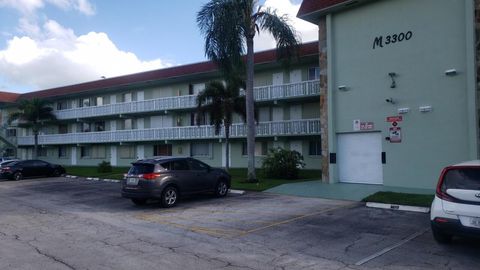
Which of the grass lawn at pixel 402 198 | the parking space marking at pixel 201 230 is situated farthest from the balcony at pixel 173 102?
the parking space marking at pixel 201 230

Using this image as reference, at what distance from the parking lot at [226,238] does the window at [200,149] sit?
20835 millimetres

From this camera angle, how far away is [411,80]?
16188 mm

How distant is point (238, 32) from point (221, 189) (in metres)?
8.14

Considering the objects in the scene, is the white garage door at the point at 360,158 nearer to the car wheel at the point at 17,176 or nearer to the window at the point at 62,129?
the car wheel at the point at 17,176

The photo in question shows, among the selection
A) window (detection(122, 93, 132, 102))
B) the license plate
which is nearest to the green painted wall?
the license plate

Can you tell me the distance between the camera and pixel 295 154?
2231 cm

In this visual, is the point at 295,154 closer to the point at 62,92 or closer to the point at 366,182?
the point at 366,182

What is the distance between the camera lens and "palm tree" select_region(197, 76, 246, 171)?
Result: 2373 cm

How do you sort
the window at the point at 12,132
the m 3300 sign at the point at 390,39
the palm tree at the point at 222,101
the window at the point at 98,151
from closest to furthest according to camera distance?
the m 3300 sign at the point at 390,39 → the palm tree at the point at 222,101 → the window at the point at 98,151 → the window at the point at 12,132

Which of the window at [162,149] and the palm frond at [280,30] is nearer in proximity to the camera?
the palm frond at [280,30]

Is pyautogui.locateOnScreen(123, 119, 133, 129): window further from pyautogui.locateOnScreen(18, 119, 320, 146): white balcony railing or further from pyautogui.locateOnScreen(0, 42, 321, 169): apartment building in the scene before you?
pyautogui.locateOnScreen(18, 119, 320, 146): white balcony railing

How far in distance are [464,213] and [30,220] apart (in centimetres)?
1095

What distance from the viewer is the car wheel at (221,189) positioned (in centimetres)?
1560

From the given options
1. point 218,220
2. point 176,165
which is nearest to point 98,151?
point 176,165
